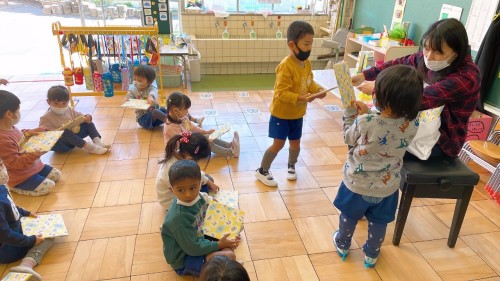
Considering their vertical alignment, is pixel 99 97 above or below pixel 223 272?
below

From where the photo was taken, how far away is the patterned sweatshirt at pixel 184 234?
1541 mm

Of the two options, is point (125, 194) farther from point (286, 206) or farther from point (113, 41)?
point (113, 41)

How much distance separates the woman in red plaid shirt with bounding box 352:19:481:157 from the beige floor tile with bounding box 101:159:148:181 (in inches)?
82.1

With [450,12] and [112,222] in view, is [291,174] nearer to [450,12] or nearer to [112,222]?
[112,222]

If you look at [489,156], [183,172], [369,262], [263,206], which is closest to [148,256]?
[183,172]

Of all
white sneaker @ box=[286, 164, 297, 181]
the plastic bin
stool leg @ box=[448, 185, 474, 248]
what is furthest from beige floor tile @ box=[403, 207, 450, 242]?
the plastic bin

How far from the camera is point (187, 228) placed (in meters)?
1.55

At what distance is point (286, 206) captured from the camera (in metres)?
2.37

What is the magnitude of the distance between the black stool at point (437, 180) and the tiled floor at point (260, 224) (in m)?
0.28

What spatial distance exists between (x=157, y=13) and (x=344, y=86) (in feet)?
12.3

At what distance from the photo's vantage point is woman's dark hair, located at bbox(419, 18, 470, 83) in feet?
5.20

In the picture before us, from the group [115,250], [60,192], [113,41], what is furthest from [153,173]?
[113,41]

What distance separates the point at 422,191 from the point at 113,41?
344 centimetres

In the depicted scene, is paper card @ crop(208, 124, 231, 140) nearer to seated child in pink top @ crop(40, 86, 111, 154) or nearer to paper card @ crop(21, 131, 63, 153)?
seated child in pink top @ crop(40, 86, 111, 154)
